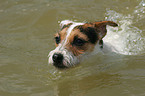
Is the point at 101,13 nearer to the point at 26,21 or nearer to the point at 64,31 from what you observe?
the point at 26,21

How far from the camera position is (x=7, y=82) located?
4.86m

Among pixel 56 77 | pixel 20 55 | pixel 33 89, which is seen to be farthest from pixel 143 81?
pixel 20 55

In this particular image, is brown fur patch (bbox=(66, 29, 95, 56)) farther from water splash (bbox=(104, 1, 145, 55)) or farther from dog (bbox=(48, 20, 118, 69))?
water splash (bbox=(104, 1, 145, 55))

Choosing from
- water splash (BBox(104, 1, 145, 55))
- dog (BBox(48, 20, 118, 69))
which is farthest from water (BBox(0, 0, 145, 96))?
dog (BBox(48, 20, 118, 69))

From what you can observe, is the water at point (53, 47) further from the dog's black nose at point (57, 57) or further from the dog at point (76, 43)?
the dog's black nose at point (57, 57)

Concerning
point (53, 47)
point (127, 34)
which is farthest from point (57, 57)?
point (127, 34)

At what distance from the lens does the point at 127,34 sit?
739 centimetres

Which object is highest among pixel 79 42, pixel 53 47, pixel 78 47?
pixel 79 42

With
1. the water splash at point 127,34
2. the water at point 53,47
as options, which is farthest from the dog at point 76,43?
the water splash at point 127,34

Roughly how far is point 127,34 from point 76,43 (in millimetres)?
3360

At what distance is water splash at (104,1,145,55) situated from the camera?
6.37 m

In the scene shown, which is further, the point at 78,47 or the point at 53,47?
the point at 53,47

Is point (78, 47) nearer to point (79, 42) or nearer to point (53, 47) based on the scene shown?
point (79, 42)

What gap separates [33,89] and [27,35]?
3.81 meters
